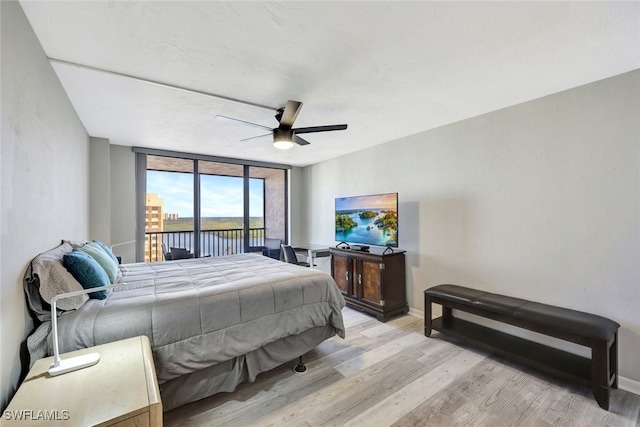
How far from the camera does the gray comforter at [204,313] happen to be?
1.62m

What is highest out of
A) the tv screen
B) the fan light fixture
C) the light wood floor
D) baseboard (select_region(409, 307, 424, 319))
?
the fan light fixture

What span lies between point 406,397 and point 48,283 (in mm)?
2507

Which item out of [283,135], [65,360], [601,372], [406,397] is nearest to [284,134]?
[283,135]

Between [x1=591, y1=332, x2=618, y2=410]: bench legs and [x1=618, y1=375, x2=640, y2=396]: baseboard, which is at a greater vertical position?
[x1=591, y1=332, x2=618, y2=410]: bench legs

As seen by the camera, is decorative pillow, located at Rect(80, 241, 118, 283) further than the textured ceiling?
Yes

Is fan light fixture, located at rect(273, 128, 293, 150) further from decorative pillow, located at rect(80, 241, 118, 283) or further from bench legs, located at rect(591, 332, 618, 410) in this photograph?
bench legs, located at rect(591, 332, 618, 410)

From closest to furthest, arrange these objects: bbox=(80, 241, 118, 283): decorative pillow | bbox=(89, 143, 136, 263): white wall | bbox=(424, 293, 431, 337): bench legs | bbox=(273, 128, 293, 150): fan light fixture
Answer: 1. bbox=(80, 241, 118, 283): decorative pillow
2. bbox=(273, 128, 293, 150): fan light fixture
3. bbox=(424, 293, 431, 337): bench legs
4. bbox=(89, 143, 136, 263): white wall

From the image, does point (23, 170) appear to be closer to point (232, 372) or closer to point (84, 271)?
point (84, 271)

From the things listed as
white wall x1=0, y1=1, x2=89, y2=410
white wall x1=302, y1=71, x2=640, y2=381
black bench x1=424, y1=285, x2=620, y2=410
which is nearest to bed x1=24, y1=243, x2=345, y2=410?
white wall x1=0, y1=1, x2=89, y2=410

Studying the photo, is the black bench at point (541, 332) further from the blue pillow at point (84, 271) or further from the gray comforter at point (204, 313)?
the blue pillow at point (84, 271)

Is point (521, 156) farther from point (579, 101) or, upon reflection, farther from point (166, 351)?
point (166, 351)

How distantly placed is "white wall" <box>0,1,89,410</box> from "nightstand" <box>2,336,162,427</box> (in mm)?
264

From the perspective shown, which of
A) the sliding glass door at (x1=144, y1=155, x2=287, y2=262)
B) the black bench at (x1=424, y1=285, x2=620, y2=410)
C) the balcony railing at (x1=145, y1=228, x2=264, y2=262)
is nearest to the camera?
the black bench at (x1=424, y1=285, x2=620, y2=410)

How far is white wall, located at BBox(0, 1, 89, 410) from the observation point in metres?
1.25
